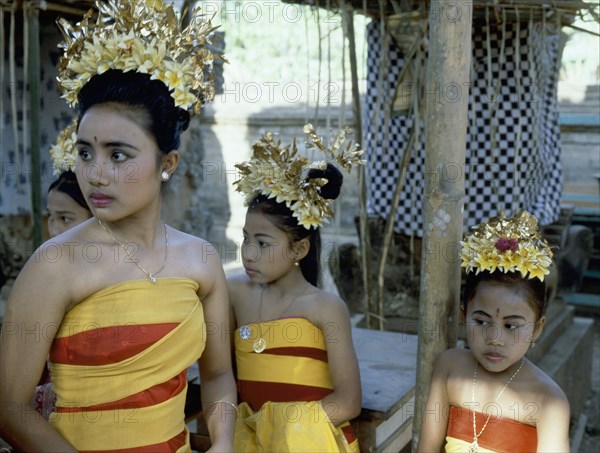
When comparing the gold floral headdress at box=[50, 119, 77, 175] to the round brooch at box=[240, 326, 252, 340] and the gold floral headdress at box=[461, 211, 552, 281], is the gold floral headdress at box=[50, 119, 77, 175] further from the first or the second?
the gold floral headdress at box=[461, 211, 552, 281]

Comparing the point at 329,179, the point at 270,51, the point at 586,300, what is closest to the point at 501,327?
the point at 329,179

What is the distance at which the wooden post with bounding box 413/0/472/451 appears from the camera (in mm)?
2395

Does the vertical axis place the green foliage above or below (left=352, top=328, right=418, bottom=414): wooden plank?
above

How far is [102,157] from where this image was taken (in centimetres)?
177

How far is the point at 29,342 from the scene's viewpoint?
1.67 m

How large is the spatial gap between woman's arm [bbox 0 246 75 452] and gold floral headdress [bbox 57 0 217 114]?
480 millimetres

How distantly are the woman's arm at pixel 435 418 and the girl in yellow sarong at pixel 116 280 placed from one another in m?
0.89

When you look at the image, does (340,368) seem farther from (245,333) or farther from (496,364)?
(496,364)

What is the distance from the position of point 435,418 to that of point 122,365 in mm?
1158

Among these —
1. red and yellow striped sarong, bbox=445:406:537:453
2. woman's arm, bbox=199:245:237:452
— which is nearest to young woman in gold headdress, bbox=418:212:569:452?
red and yellow striped sarong, bbox=445:406:537:453

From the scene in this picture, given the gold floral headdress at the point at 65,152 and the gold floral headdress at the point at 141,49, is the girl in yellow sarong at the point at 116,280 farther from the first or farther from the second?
the gold floral headdress at the point at 65,152

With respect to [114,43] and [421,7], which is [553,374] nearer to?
[421,7]

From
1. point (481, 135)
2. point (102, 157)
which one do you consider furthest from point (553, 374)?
point (102, 157)

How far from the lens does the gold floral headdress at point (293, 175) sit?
2.72 metres
